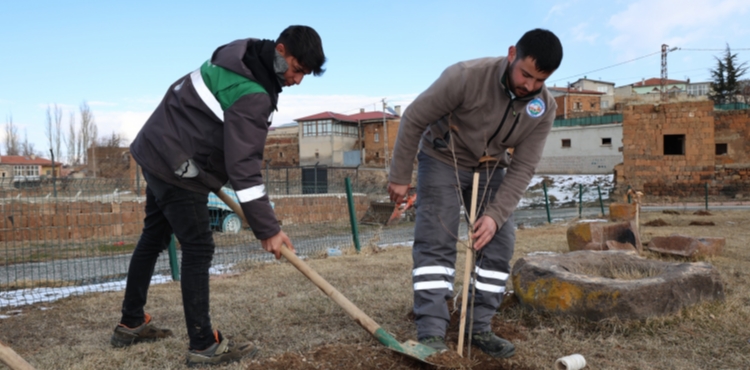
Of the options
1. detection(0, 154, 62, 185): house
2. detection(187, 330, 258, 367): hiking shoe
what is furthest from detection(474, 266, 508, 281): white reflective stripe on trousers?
detection(0, 154, 62, 185): house

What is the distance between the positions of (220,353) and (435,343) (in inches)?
42.1

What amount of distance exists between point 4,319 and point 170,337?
1.62 meters

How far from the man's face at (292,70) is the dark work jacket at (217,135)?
0.17 metres

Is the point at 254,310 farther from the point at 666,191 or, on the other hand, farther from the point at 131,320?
the point at 666,191

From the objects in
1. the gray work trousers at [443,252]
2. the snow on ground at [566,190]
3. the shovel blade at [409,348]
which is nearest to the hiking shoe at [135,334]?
the shovel blade at [409,348]

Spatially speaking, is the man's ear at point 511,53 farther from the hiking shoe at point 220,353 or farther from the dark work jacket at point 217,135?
the hiking shoe at point 220,353

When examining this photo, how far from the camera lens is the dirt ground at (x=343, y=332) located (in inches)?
105

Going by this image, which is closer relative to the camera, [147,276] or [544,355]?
[544,355]

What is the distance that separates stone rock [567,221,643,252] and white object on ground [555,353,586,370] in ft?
14.5

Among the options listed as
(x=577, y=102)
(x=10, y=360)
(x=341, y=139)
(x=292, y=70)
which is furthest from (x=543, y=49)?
(x=577, y=102)

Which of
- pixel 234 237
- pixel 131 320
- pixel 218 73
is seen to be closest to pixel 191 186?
pixel 218 73

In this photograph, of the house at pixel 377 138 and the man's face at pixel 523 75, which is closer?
the man's face at pixel 523 75

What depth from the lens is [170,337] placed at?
3.20 m

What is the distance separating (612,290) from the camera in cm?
313
